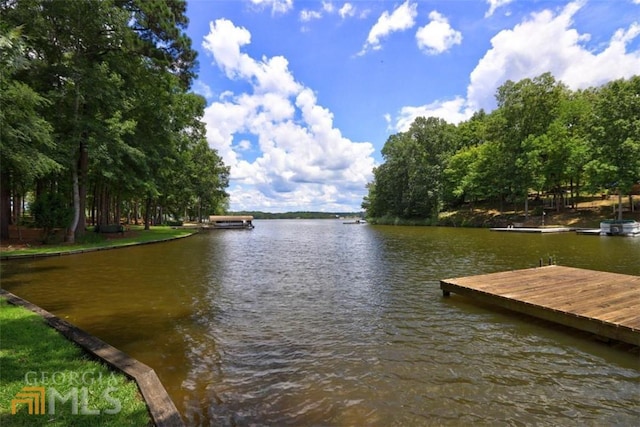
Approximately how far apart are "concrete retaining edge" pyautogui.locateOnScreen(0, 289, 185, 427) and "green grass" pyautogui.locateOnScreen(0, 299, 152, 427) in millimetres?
76

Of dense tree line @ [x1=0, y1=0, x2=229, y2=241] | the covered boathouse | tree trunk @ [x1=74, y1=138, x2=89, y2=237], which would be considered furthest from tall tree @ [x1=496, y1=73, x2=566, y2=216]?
tree trunk @ [x1=74, y1=138, x2=89, y2=237]

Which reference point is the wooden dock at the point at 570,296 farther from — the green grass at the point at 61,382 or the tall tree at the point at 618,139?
the tall tree at the point at 618,139

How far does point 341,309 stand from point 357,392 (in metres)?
4.03

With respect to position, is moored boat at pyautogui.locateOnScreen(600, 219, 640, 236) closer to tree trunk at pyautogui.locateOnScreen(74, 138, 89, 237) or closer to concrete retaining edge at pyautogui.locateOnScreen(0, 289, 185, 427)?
concrete retaining edge at pyautogui.locateOnScreen(0, 289, 185, 427)

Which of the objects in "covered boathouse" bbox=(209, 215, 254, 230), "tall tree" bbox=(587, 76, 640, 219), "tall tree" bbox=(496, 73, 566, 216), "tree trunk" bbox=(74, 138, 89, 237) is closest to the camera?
"tree trunk" bbox=(74, 138, 89, 237)

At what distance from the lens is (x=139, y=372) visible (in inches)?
170

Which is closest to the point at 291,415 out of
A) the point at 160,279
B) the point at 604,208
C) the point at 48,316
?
the point at 48,316

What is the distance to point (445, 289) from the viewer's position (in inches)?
381

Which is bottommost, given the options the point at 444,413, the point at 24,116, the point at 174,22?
the point at 444,413

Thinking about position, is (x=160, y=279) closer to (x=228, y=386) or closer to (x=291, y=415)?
(x=228, y=386)

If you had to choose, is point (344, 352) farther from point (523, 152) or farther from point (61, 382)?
point (523, 152)

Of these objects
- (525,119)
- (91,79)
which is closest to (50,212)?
(91,79)

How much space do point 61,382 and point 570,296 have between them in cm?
991

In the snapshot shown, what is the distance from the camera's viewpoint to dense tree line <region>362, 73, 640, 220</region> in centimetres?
3556
